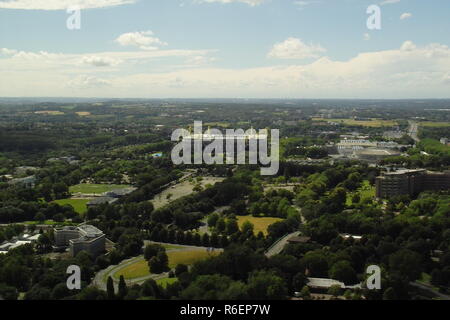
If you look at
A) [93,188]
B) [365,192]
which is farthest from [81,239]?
[365,192]

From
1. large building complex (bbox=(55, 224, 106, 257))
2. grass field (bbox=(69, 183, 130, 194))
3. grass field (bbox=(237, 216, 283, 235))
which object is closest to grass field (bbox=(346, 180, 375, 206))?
grass field (bbox=(237, 216, 283, 235))

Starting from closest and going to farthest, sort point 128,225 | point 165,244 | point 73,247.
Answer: point 73,247
point 165,244
point 128,225

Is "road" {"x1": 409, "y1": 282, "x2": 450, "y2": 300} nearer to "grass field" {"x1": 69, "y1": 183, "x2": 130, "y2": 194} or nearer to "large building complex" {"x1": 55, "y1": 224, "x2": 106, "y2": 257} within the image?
"large building complex" {"x1": 55, "y1": 224, "x2": 106, "y2": 257}

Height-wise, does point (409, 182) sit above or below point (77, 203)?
above

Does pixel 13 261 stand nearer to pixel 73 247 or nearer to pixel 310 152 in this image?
pixel 73 247

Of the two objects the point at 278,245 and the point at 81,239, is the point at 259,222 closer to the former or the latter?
the point at 278,245

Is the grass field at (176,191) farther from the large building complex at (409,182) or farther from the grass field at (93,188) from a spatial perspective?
the large building complex at (409,182)
